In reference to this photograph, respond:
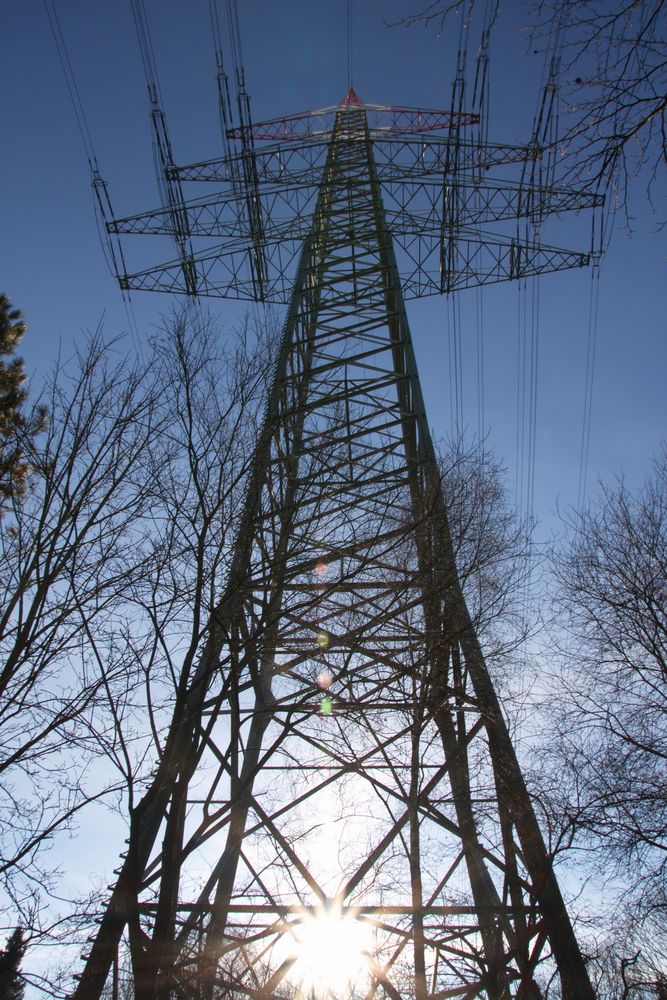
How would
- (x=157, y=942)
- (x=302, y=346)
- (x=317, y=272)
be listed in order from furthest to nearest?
(x=317, y=272) → (x=302, y=346) → (x=157, y=942)

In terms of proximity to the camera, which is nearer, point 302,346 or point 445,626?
point 445,626

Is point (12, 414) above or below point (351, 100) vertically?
below

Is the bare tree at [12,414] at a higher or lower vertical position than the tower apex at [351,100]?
lower

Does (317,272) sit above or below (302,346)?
above

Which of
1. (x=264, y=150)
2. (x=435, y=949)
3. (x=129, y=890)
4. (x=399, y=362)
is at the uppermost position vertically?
(x=264, y=150)

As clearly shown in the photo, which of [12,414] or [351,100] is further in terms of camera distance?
[351,100]

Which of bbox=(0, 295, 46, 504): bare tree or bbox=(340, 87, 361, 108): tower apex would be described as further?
bbox=(340, 87, 361, 108): tower apex

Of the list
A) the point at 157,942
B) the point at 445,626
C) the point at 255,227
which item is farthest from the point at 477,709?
the point at 255,227

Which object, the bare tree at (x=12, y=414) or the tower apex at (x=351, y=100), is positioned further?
the tower apex at (x=351, y=100)

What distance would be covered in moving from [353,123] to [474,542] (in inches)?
604

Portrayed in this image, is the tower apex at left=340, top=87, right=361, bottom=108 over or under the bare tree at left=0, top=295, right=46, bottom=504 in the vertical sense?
over

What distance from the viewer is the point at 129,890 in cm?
404

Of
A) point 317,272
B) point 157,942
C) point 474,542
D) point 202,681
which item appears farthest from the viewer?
point 317,272

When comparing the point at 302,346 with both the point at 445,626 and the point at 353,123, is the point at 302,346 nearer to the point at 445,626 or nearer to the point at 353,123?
the point at 445,626
